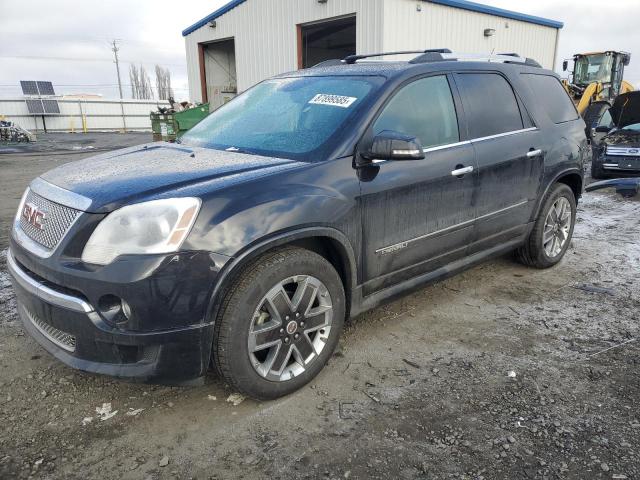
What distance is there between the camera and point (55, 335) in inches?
103

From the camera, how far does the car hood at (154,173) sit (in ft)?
7.90

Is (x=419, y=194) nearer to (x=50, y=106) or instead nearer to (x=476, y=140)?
(x=476, y=140)

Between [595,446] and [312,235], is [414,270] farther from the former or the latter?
[595,446]

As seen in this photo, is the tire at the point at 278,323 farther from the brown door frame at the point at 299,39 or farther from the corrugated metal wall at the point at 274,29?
the brown door frame at the point at 299,39

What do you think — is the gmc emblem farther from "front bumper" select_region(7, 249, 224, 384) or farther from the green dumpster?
the green dumpster

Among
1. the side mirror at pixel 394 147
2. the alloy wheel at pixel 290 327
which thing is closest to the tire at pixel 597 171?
the side mirror at pixel 394 147

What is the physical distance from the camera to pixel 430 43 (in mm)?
14969


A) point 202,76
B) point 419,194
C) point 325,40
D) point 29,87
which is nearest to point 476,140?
point 419,194

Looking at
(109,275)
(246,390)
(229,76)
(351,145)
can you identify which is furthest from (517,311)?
(229,76)

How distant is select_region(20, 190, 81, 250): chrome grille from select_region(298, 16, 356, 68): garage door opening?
14.1 metres

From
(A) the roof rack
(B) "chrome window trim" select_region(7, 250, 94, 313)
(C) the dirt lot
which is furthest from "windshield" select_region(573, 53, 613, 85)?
(B) "chrome window trim" select_region(7, 250, 94, 313)

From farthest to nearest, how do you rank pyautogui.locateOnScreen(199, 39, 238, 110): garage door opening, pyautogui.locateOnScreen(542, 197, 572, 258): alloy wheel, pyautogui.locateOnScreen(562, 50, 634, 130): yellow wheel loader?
pyautogui.locateOnScreen(199, 39, 238, 110): garage door opening → pyautogui.locateOnScreen(562, 50, 634, 130): yellow wheel loader → pyautogui.locateOnScreen(542, 197, 572, 258): alloy wheel

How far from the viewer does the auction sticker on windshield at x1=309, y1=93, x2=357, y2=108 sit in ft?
10.5

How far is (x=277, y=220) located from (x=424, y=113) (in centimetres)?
147
